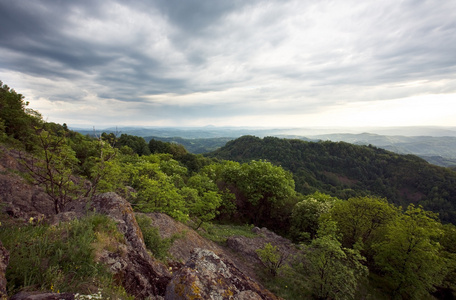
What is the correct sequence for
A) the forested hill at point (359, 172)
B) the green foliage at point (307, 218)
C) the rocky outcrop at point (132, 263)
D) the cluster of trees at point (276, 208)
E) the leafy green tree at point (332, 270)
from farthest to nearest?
1. the forested hill at point (359, 172)
2. the green foliage at point (307, 218)
3. the leafy green tree at point (332, 270)
4. the cluster of trees at point (276, 208)
5. the rocky outcrop at point (132, 263)

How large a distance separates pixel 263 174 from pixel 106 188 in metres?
17.8

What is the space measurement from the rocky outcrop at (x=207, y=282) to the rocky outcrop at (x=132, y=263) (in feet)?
2.72

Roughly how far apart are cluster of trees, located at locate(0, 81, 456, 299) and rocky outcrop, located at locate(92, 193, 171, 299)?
7.27ft

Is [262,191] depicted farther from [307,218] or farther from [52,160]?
[52,160]

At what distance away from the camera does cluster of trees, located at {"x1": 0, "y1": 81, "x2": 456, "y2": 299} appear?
10.0 m

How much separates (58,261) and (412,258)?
2065 cm

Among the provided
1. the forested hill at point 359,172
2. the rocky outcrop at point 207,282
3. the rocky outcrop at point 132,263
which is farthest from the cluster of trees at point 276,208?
the forested hill at point 359,172

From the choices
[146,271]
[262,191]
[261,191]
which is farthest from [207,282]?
[262,191]

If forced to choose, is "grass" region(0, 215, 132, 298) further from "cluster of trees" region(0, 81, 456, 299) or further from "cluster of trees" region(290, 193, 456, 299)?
"cluster of trees" region(290, 193, 456, 299)

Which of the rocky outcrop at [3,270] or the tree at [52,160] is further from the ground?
the tree at [52,160]

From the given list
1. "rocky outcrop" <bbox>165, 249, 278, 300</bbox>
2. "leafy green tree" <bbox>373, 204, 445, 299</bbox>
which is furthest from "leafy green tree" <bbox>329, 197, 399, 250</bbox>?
"rocky outcrop" <bbox>165, 249, 278, 300</bbox>

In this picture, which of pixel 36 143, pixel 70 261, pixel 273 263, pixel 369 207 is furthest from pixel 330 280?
pixel 36 143

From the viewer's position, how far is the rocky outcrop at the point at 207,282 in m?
4.59

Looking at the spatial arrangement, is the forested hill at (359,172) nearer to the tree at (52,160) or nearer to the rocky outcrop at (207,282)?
the rocky outcrop at (207,282)
